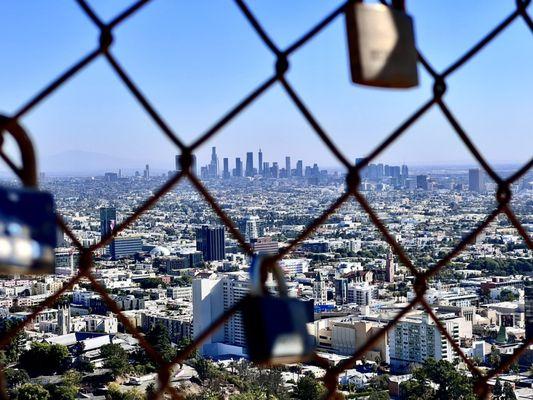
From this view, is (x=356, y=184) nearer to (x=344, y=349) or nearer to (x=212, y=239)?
(x=344, y=349)

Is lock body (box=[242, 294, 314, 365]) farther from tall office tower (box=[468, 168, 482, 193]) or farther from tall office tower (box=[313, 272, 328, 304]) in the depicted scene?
tall office tower (box=[468, 168, 482, 193])

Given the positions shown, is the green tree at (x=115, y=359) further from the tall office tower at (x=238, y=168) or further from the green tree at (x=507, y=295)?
the tall office tower at (x=238, y=168)

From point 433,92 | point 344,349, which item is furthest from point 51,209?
point 344,349

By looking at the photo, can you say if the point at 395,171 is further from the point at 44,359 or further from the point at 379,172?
the point at 44,359

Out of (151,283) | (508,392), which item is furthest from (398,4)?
(151,283)

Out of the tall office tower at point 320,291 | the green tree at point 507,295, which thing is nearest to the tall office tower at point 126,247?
the tall office tower at point 320,291
